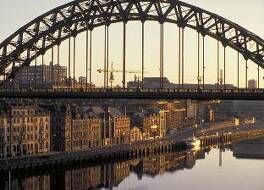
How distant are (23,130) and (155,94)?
111 feet

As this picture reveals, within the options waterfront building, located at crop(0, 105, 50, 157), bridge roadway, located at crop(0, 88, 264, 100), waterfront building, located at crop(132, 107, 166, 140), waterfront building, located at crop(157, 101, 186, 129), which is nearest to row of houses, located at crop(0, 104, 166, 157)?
waterfront building, located at crop(0, 105, 50, 157)

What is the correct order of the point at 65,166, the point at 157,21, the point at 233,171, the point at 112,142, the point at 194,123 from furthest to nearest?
the point at 194,123
the point at 112,142
the point at 233,171
the point at 65,166
the point at 157,21

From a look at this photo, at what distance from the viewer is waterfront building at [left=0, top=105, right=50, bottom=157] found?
8506 cm

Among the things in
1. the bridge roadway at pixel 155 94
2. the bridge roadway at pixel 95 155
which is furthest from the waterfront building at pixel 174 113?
the bridge roadway at pixel 155 94

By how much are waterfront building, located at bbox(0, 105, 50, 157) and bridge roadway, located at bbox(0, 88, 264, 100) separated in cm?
1974

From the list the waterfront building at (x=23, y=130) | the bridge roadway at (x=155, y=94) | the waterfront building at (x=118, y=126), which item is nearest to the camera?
the bridge roadway at (x=155, y=94)

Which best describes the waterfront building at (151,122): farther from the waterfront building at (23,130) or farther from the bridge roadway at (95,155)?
the waterfront building at (23,130)

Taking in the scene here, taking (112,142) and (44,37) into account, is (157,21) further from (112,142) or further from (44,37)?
(112,142)

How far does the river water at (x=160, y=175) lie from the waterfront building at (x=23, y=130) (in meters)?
9.95

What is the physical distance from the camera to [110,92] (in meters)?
61.1


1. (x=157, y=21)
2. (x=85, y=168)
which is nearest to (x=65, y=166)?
(x=85, y=168)

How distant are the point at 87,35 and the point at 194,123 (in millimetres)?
118686

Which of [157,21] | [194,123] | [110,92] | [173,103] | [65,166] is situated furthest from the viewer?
[194,123]

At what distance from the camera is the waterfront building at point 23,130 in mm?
85062
